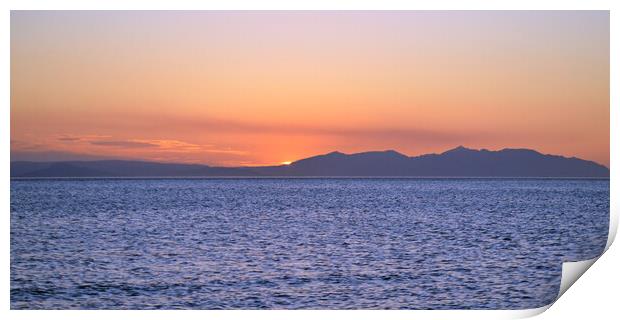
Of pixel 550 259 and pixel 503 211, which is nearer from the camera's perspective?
pixel 550 259

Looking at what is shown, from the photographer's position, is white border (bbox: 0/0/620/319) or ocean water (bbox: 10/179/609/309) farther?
ocean water (bbox: 10/179/609/309)

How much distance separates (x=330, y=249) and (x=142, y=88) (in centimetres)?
2267

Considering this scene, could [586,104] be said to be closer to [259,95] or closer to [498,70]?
[498,70]

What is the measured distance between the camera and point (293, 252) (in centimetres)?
2005

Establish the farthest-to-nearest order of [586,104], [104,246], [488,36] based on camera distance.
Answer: [488,36]
[586,104]
[104,246]

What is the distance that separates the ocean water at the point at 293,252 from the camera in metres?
12.8

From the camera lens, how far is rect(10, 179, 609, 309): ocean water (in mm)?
12750

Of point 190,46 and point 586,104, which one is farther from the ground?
point 190,46

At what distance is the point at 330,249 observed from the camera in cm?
1886

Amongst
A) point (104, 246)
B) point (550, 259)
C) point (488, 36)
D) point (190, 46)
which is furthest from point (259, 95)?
point (550, 259)

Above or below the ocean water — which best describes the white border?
above
